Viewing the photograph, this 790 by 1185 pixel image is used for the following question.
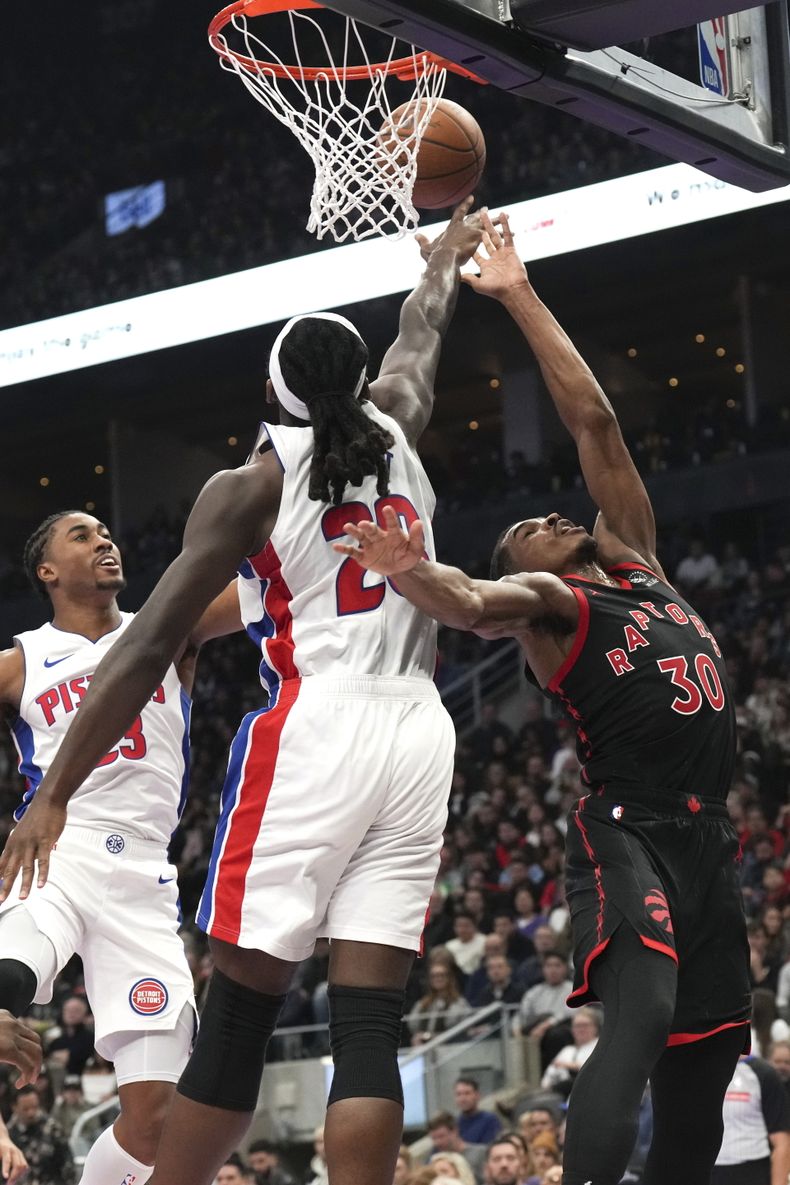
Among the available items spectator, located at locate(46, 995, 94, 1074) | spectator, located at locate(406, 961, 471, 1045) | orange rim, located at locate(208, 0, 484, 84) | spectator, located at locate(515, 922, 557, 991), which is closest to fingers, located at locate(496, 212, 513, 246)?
orange rim, located at locate(208, 0, 484, 84)

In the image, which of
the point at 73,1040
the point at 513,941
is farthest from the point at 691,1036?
the point at 73,1040

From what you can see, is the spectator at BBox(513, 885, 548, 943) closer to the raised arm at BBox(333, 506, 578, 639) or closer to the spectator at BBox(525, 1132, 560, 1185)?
the spectator at BBox(525, 1132, 560, 1185)

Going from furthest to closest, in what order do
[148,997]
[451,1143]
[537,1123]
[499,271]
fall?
[451,1143]
[537,1123]
[499,271]
[148,997]

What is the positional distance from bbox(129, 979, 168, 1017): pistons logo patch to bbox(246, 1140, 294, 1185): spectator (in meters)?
5.29

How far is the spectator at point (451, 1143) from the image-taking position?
898cm

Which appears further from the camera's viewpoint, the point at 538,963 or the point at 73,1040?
the point at 73,1040

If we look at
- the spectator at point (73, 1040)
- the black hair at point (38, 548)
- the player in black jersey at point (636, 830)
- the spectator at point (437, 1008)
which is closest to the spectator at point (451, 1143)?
the spectator at point (437, 1008)

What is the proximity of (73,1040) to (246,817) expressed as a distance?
8.86 m

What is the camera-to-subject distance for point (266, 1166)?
9492 millimetres

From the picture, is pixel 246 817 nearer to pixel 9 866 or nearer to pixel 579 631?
pixel 9 866

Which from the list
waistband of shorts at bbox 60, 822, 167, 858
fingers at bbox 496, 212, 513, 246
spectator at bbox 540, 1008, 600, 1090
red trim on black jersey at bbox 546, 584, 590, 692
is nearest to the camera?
red trim on black jersey at bbox 546, 584, 590, 692

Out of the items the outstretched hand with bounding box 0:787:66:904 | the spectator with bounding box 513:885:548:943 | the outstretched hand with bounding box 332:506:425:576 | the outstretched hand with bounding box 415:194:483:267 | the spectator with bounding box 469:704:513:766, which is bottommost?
the outstretched hand with bounding box 0:787:66:904

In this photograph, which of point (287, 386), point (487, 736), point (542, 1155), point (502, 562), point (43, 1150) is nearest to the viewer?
point (287, 386)

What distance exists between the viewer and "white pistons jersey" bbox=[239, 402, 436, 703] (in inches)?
140
